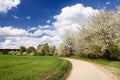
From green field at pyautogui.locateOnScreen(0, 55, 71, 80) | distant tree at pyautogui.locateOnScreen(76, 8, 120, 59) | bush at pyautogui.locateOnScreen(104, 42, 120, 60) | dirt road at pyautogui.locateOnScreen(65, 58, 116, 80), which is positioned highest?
distant tree at pyautogui.locateOnScreen(76, 8, 120, 59)

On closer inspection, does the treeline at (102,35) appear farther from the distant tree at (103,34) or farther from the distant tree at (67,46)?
the distant tree at (67,46)

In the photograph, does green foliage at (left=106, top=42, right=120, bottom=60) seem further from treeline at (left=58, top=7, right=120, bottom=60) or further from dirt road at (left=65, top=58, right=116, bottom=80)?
dirt road at (left=65, top=58, right=116, bottom=80)

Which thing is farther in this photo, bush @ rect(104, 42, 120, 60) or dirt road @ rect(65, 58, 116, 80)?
bush @ rect(104, 42, 120, 60)

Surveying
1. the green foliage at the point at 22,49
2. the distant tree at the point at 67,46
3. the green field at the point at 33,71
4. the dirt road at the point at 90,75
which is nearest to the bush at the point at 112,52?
the green field at the point at 33,71

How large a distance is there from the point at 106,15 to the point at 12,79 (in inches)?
1542

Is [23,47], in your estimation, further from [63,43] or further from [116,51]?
[116,51]

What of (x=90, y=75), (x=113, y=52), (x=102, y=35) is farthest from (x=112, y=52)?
(x=90, y=75)

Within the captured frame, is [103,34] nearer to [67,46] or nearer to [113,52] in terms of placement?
[113,52]

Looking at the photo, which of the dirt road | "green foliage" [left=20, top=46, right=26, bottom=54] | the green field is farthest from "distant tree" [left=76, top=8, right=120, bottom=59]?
"green foliage" [left=20, top=46, right=26, bottom=54]

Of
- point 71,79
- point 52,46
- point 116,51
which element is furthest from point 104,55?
point 52,46

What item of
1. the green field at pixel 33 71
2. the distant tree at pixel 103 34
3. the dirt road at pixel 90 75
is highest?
the distant tree at pixel 103 34

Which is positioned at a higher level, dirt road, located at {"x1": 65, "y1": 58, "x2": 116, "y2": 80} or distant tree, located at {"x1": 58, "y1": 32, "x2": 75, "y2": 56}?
distant tree, located at {"x1": 58, "y1": 32, "x2": 75, "y2": 56}

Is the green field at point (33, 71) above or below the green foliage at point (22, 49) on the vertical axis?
below

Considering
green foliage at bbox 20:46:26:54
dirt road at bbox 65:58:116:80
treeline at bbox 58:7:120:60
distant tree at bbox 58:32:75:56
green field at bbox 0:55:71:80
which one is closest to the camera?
green field at bbox 0:55:71:80
